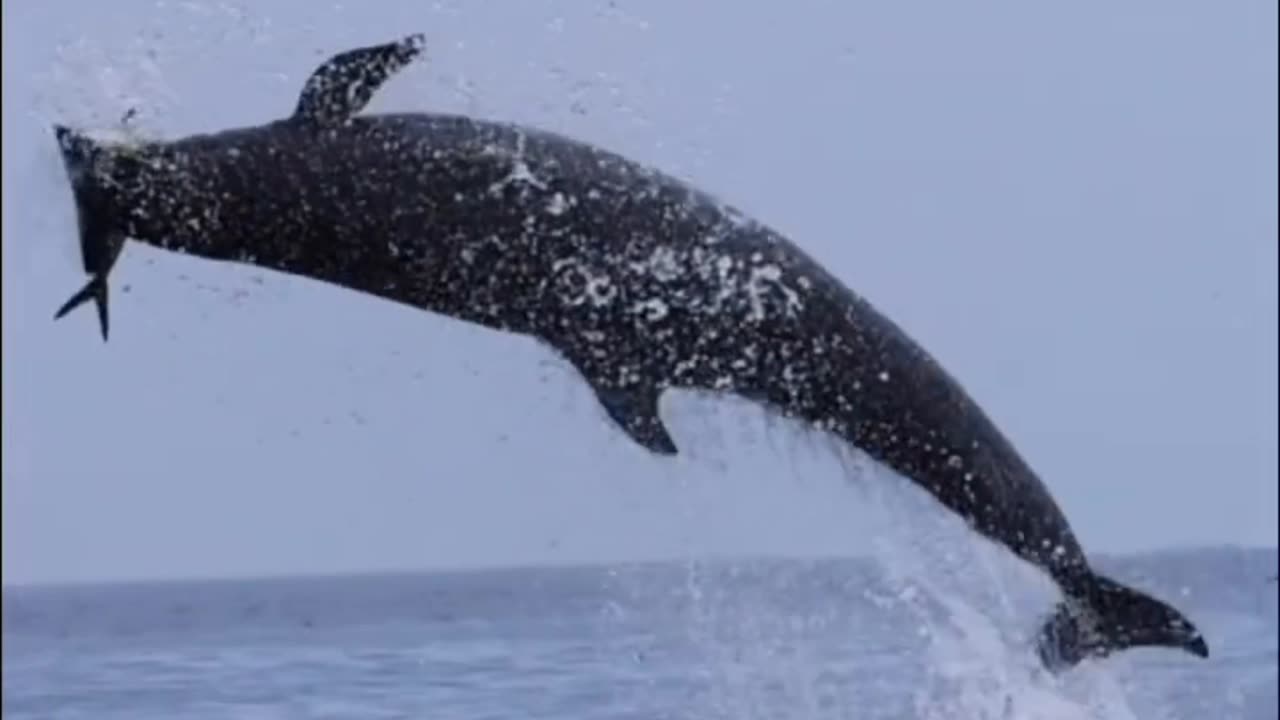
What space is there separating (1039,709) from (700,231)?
3559 mm

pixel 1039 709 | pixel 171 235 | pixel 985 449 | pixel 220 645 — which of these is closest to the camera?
pixel 171 235

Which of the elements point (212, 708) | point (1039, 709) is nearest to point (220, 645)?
point (212, 708)

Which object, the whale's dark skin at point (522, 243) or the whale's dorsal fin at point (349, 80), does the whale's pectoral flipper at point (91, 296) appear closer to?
the whale's dark skin at point (522, 243)

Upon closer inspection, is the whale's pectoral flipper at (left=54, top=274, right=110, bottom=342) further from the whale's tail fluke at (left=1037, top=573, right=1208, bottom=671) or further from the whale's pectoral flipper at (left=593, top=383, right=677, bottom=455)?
the whale's tail fluke at (left=1037, top=573, right=1208, bottom=671)

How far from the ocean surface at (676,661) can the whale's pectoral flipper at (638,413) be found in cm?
205

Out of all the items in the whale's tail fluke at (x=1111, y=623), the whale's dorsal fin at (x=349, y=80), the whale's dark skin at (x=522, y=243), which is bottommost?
the whale's tail fluke at (x=1111, y=623)

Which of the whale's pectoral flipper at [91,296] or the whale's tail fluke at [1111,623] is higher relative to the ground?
the whale's pectoral flipper at [91,296]

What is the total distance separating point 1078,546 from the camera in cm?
1483

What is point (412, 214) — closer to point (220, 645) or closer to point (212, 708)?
point (212, 708)

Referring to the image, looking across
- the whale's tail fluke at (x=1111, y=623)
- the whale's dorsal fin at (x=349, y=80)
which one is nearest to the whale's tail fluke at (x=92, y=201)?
the whale's dorsal fin at (x=349, y=80)

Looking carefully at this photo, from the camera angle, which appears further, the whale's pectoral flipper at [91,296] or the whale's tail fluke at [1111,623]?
the whale's tail fluke at [1111,623]

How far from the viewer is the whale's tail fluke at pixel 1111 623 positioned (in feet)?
49.2

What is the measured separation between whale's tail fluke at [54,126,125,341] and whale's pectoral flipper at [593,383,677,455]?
231cm

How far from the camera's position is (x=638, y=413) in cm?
1370
